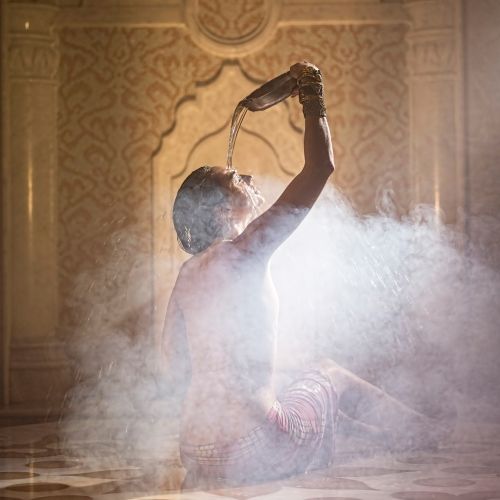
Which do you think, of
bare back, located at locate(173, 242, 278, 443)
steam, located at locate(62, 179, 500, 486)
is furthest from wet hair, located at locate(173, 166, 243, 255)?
steam, located at locate(62, 179, 500, 486)

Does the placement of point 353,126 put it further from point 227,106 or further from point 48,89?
point 48,89

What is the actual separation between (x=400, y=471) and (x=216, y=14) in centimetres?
388

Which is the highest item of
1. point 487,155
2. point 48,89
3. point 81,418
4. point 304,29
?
point 304,29

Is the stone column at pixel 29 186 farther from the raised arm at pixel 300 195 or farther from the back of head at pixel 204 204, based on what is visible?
the raised arm at pixel 300 195

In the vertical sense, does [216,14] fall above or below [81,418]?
above

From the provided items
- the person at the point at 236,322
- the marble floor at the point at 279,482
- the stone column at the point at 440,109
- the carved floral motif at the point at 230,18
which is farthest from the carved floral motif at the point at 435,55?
the person at the point at 236,322

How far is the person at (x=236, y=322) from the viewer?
3.07 meters

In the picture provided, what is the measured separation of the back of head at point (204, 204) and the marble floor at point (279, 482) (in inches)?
34.3

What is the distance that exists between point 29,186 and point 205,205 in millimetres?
3334

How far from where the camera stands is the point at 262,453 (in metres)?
3.23

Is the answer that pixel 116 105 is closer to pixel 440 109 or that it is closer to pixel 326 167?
pixel 440 109

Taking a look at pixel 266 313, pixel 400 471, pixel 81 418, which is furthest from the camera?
pixel 81 418

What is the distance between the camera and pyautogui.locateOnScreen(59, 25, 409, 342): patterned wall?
6426 millimetres

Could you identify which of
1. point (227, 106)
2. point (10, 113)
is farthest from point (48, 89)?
point (227, 106)
